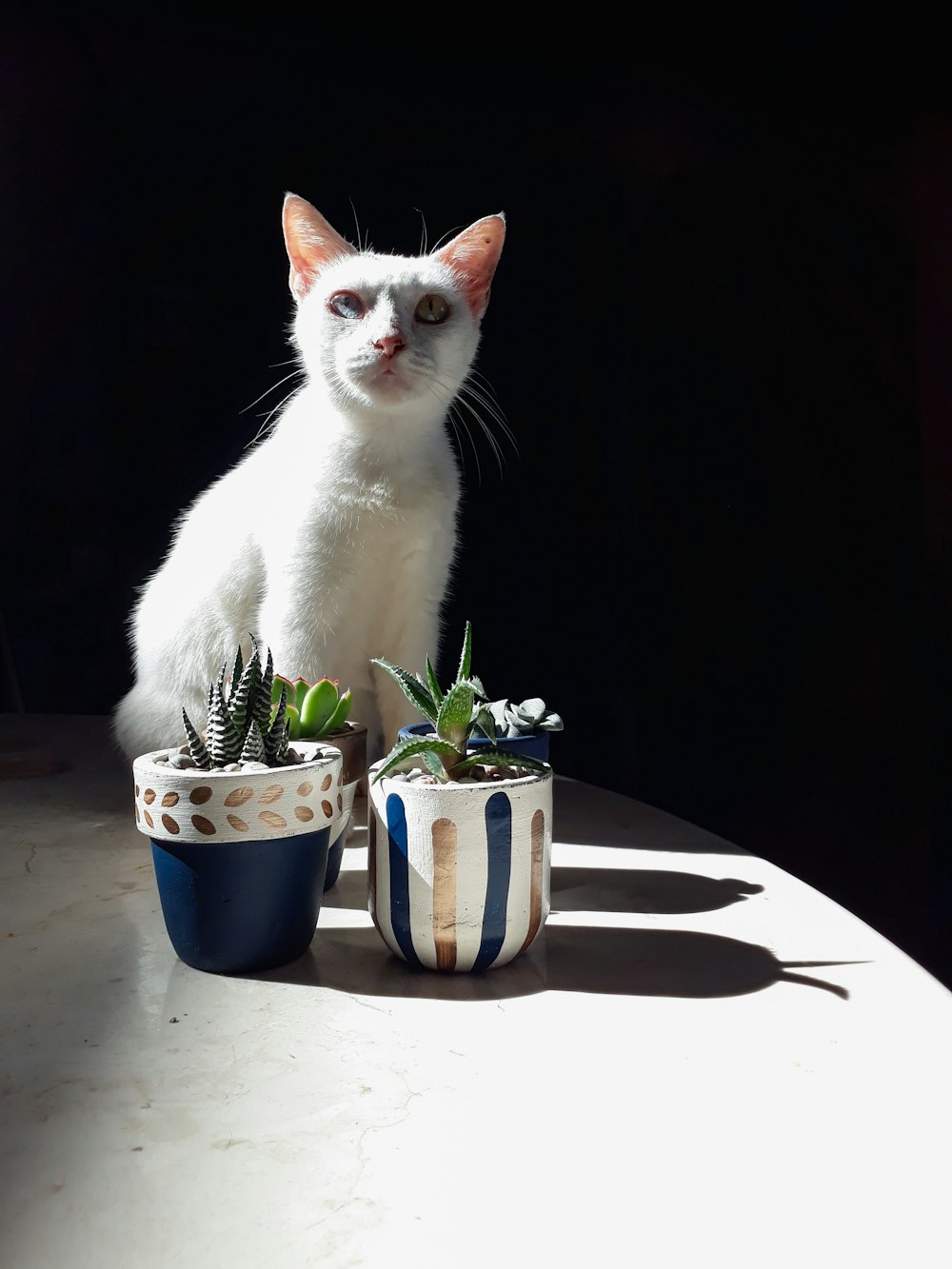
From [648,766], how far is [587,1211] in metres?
1.64

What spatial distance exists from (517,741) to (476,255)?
2.39 feet

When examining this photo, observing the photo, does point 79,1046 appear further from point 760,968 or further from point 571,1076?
point 760,968

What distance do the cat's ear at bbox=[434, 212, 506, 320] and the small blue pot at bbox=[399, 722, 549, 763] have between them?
25.6 inches

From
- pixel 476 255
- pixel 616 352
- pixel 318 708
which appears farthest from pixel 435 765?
pixel 616 352

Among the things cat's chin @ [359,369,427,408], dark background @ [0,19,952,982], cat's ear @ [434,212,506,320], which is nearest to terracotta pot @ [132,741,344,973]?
cat's chin @ [359,369,427,408]

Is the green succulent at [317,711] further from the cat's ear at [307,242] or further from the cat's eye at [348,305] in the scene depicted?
the cat's ear at [307,242]

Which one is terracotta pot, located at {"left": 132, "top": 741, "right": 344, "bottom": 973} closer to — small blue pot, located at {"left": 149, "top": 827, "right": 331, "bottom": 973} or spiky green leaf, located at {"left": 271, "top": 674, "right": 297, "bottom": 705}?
small blue pot, located at {"left": 149, "top": 827, "right": 331, "bottom": 973}

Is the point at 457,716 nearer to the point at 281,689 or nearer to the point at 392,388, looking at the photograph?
the point at 281,689

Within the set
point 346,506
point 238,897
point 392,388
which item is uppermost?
point 392,388

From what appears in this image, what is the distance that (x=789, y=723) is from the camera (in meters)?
2.10

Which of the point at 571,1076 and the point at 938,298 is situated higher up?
the point at 938,298

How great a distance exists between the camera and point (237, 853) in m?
0.92

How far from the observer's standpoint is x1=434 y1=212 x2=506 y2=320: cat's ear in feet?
4.88

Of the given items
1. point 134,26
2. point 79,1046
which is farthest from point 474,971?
point 134,26
